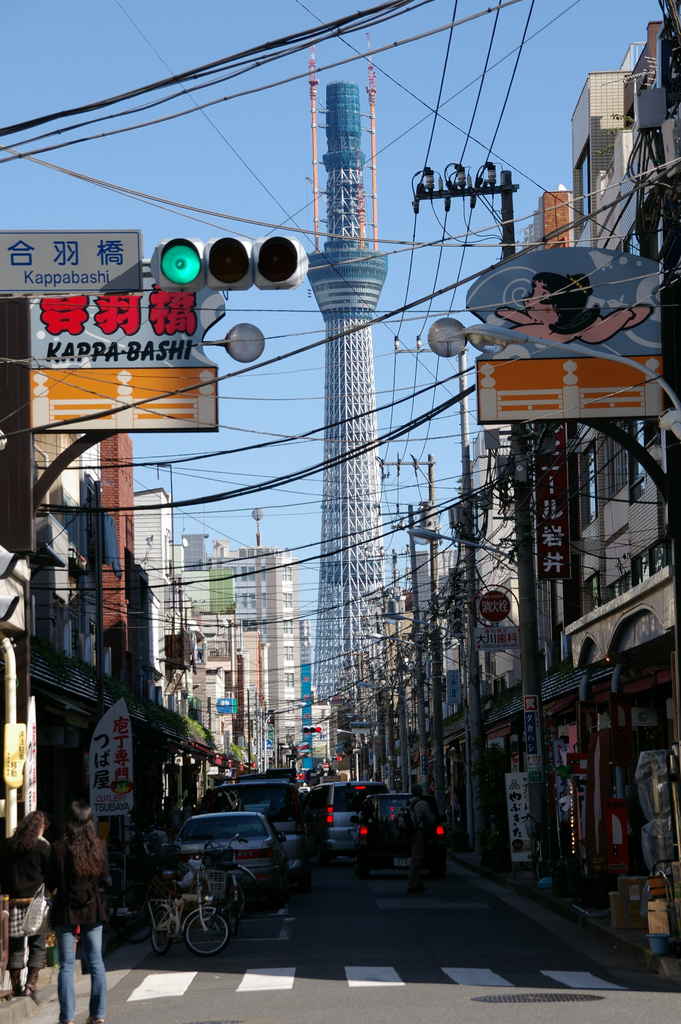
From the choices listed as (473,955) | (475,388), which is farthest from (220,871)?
(475,388)

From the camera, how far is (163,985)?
13359 mm

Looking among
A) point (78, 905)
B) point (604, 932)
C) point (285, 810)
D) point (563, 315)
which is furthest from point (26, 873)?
point (285, 810)

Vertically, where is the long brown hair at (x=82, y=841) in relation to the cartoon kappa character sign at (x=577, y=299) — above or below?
below

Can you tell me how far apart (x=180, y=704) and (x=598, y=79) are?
4972cm

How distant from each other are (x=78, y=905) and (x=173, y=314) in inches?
389

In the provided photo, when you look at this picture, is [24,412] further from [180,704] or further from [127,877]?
[180,704]

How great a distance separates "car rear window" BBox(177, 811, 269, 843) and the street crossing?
741cm

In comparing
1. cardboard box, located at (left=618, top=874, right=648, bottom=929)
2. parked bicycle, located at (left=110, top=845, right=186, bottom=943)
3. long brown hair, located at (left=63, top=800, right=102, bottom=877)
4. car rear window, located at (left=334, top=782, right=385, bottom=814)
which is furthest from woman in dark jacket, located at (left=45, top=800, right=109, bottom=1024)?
car rear window, located at (left=334, top=782, right=385, bottom=814)

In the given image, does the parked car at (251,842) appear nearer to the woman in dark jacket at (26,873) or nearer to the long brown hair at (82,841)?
the woman in dark jacket at (26,873)

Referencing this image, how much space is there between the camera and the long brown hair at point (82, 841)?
437 inches

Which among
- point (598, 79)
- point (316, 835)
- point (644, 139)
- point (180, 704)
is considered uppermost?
point (598, 79)

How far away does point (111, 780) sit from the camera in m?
22.9

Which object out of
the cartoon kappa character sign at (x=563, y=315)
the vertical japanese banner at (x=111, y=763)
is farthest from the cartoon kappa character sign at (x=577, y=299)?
the vertical japanese banner at (x=111, y=763)

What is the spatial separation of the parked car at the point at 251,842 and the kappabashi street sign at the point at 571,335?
808 centimetres
